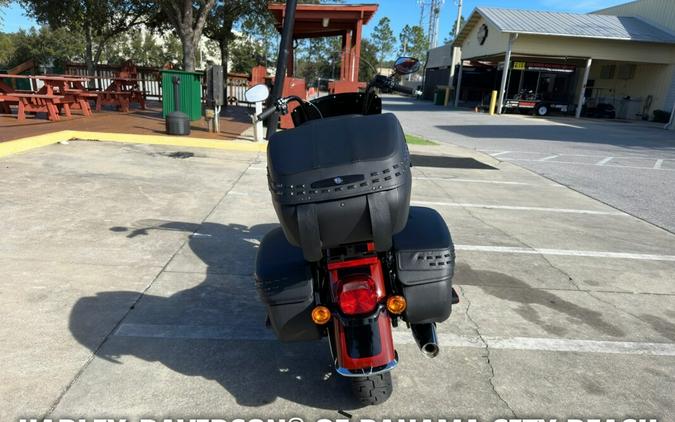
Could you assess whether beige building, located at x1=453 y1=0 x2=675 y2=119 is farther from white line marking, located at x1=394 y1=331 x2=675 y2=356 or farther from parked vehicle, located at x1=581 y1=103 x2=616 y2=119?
white line marking, located at x1=394 y1=331 x2=675 y2=356

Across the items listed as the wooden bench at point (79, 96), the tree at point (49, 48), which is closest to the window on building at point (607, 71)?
the wooden bench at point (79, 96)

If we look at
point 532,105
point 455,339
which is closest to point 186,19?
point 455,339

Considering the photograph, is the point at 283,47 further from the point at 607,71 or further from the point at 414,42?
the point at 414,42

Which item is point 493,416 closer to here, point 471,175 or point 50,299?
point 50,299

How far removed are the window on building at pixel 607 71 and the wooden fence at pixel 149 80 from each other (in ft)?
99.8

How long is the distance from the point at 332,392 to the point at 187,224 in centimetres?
319

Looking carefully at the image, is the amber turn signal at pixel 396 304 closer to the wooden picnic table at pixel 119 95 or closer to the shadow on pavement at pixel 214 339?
the shadow on pavement at pixel 214 339

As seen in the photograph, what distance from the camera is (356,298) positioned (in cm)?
204

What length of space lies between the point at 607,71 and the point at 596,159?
97.7 ft

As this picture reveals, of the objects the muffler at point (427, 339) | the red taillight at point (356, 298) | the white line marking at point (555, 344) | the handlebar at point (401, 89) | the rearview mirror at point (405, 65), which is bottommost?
the white line marking at point (555, 344)

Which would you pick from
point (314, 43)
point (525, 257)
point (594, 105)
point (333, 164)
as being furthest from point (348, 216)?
point (314, 43)

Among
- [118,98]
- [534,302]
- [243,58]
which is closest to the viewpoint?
[534,302]

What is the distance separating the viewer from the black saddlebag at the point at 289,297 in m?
2.12

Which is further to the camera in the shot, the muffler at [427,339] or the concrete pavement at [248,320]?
the concrete pavement at [248,320]
